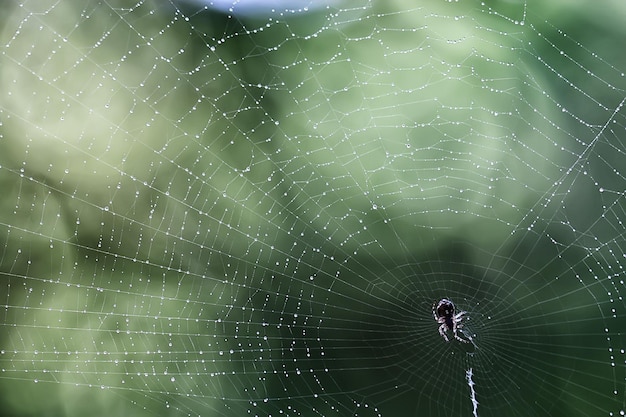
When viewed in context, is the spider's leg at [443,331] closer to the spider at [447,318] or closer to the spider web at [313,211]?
the spider at [447,318]

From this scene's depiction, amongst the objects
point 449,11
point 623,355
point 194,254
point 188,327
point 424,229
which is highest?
point 449,11

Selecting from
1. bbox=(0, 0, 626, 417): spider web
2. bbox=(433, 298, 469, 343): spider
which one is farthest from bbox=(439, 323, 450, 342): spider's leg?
bbox=(0, 0, 626, 417): spider web

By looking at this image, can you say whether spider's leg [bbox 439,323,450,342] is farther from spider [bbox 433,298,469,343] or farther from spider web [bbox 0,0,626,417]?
spider web [bbox 0,0,626,417]

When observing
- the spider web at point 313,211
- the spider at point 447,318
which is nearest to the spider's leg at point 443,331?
the spider at point 447,318

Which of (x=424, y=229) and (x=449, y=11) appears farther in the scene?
(x=424, y=229)

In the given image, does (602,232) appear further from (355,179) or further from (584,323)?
(355,179)

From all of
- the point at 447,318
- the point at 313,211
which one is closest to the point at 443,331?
the point at 447,318

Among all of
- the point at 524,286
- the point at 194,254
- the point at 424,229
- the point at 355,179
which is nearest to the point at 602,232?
the point at 524,286
